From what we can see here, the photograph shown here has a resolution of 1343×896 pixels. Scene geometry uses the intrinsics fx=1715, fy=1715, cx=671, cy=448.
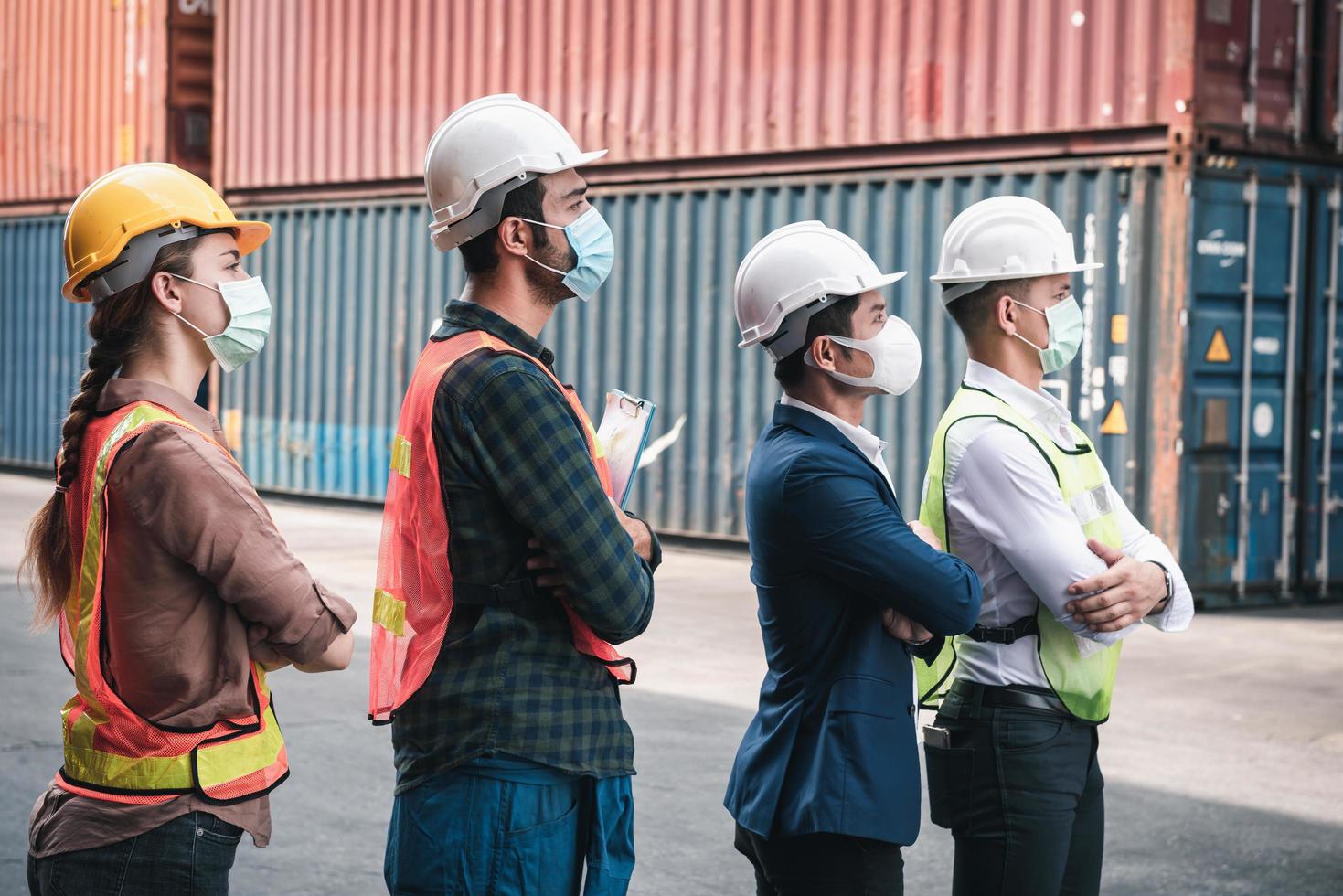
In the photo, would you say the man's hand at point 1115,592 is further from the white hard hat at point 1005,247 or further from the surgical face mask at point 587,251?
the surgical face mask at point 587,251

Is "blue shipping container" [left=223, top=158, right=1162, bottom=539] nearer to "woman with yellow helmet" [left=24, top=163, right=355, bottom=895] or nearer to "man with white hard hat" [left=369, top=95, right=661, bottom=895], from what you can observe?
"man with white hard hat" [left=369, top=95, right=661, bottom=895]

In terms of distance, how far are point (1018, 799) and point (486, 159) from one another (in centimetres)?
140

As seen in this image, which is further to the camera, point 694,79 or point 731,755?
point 694,79

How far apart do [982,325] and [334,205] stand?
46.6 ft

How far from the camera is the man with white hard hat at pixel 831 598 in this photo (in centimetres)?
271

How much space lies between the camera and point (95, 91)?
19281 millimetres

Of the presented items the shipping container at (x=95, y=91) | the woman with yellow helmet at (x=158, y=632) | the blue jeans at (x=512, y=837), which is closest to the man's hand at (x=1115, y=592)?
the blue jeans at (x=512, y=837)

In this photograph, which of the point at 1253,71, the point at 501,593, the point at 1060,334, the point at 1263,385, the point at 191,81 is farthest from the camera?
the point at 191,81

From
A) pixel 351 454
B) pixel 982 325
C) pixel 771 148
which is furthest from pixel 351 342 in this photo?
pixel 982 325

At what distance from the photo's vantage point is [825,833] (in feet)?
8.86

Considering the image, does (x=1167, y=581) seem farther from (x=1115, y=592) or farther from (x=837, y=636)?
(x=837, y=636)

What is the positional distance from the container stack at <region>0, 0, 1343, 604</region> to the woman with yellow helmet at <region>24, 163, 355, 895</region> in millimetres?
8785

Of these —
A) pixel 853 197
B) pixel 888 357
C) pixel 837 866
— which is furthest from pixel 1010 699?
pixel 853 197

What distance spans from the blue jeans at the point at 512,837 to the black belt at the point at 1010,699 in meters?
0.77
